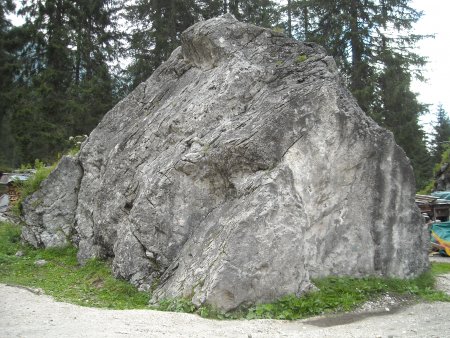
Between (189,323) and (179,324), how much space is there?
239mm

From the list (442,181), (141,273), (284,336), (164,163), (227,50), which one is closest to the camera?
(284,336)

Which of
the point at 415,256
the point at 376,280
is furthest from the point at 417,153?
the point at 376,280

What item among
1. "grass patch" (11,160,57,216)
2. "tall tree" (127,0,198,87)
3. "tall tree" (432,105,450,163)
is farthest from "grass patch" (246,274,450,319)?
"tall tree" (432,105,450,163)

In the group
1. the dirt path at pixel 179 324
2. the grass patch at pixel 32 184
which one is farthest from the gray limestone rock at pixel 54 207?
the dirt path at pixel 179 324

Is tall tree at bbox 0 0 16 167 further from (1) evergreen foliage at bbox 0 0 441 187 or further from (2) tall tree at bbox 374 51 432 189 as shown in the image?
(2) tall tree at bbox 374 51 432 189

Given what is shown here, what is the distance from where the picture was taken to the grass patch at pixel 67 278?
1162 cm

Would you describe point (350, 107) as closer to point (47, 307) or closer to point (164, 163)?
point (164, 163)

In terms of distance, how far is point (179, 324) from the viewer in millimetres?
8836

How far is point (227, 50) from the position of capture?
15.0m

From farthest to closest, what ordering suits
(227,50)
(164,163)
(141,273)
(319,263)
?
(227,50), (164,163), (141,273), (319,263)

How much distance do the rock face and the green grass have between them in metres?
0.31

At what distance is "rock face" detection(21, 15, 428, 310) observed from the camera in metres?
10.6

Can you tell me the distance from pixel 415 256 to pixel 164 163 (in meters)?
7.76

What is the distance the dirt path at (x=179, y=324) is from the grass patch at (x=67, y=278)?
1.35 m
